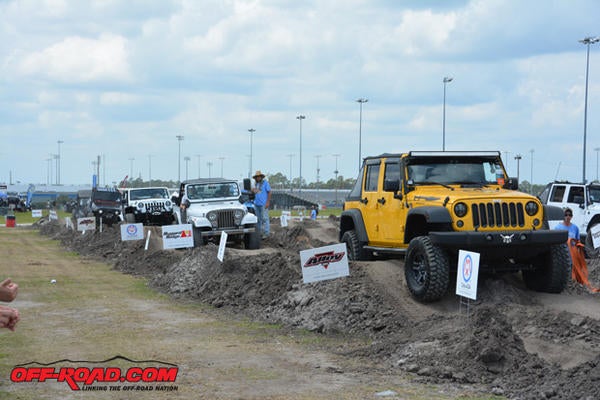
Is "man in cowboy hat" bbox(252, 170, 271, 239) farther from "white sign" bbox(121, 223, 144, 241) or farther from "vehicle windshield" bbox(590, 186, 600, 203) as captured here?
"vehicle windshield" bbox(590, 186, 600, 203)

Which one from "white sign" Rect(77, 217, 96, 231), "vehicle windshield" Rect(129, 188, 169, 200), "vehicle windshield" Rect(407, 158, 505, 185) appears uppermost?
"vehicle windshield" Rect(407, 158, 505, 185)

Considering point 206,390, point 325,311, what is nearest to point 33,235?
point 325,311

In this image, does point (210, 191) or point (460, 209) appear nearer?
point (460, 209)

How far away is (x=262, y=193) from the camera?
23344 mm

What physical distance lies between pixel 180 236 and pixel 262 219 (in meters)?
4.33

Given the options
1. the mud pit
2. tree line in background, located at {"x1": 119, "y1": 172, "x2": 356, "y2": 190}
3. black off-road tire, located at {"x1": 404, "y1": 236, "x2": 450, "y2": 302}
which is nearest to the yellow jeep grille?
black off-road tire, located at {"x1": 404, "y1": 236, "x2": 450, "y2": 302}

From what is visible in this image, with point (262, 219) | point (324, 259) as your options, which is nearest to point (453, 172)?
point (324, 259)

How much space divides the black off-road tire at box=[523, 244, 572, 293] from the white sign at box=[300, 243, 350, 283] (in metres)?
2.99

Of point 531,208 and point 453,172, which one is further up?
point 453,172

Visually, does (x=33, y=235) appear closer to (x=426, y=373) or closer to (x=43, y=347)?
(x=43, y=347)

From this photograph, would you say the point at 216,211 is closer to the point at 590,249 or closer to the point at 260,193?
the point at 260,193

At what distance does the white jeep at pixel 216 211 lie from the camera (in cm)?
2288

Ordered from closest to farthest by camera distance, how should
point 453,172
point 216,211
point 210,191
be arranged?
point 453,172 < point 216,211 < point 210,191

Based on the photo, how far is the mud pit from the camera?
881cm
